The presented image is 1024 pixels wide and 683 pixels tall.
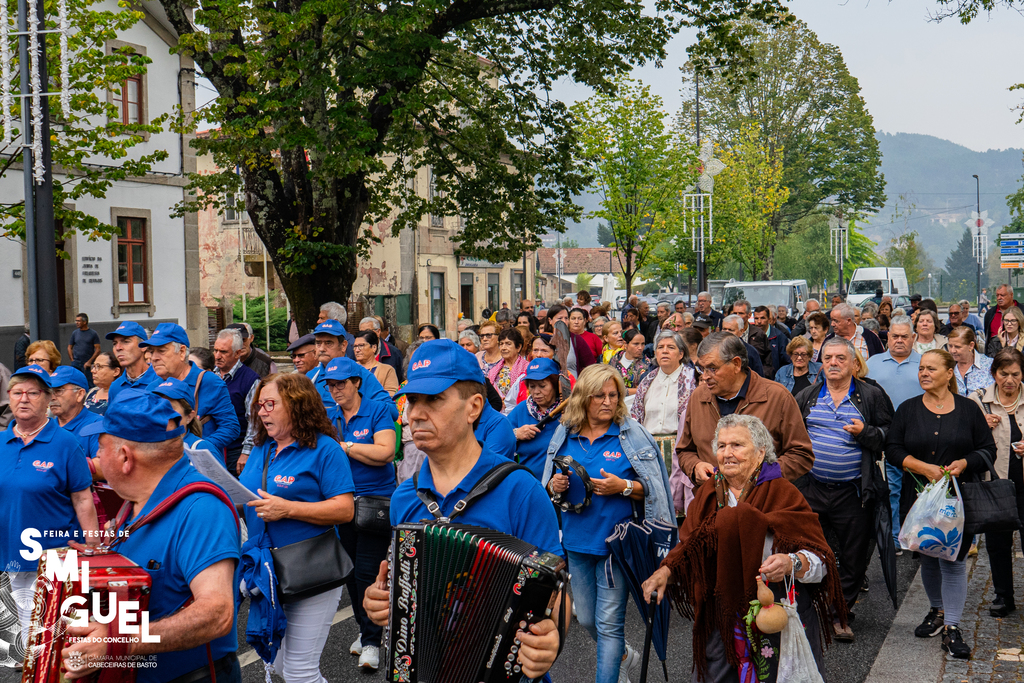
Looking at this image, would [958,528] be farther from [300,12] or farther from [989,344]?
[300,12]

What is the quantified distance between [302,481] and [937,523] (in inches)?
155

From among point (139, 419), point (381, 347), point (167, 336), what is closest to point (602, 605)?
point (139, 419)

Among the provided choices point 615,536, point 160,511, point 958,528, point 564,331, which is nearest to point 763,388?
point 615,536

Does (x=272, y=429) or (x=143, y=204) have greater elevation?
(x=143, y=204)

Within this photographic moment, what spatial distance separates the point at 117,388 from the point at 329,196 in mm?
9614

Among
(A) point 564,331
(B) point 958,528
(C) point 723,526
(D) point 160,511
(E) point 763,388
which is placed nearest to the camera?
(D) point 160,511

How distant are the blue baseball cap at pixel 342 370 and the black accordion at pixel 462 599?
306cm

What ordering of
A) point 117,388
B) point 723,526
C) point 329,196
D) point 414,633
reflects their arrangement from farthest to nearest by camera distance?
point 329,196, point 117,388, point 723,526, point 414,633

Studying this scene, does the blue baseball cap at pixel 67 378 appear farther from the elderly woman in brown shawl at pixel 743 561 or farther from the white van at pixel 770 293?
the white van at pixel 770 293

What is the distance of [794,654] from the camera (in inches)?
157

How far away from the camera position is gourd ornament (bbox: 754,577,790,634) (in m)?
3.93

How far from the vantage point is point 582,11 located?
16.2 meters

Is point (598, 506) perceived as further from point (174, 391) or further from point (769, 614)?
point (174, 391)

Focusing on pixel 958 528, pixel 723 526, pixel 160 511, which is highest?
pixel 160 511
